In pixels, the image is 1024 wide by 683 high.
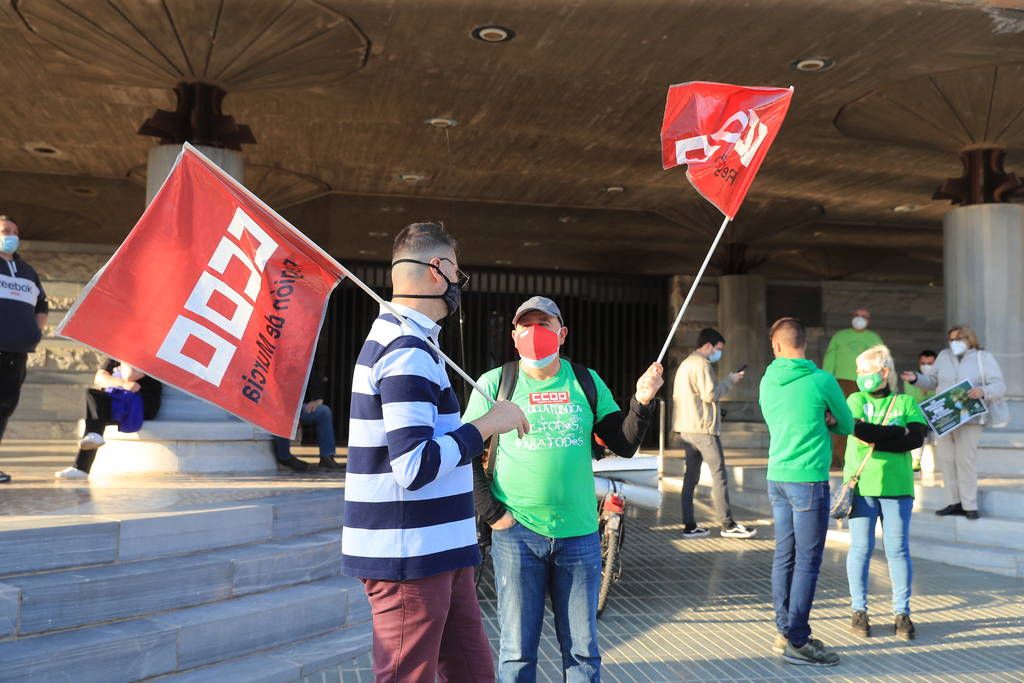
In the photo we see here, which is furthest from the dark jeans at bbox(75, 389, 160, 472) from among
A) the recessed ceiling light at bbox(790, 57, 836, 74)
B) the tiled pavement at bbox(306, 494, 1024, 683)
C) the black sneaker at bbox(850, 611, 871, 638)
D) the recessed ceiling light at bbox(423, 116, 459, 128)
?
the recessed ceiling light at bbox(790, 57, 836, 74)

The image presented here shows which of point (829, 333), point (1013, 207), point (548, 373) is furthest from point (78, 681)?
point (829, 333)

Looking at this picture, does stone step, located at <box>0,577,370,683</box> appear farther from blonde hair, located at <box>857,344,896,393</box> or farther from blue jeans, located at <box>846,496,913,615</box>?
blonde hair, located at <box>857,344,896,393</box>

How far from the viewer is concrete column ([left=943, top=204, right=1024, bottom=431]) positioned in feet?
38.6

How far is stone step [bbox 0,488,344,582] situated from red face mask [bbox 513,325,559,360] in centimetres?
240

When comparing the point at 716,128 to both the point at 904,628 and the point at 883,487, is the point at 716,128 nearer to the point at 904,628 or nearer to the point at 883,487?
the point at 883,487

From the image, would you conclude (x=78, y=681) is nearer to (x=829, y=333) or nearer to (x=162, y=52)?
(x=162, y=52)

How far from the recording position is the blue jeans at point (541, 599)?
11.4 feet

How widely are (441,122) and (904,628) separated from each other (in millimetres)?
8286

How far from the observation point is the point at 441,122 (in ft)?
38.6

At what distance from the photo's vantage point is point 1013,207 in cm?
1196

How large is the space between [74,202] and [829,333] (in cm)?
1632

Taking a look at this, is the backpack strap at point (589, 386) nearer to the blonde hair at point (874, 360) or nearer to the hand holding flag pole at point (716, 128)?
the hand holding flag pole at point (716, 128)

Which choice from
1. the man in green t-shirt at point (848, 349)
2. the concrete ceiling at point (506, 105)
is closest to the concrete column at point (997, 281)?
the concrete ceiling at point (506, 105)

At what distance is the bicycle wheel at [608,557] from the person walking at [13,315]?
4063 millimetres
